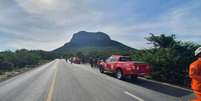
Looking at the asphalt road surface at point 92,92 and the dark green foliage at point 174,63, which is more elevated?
the dark green foliage at point 174,63

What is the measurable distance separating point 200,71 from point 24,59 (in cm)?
8528

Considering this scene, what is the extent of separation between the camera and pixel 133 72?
57.2 ft

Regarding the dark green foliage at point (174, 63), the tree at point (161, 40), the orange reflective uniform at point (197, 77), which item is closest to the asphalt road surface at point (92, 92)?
the orange reflective uniform at point (197, 77)

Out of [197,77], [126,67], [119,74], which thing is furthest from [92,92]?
[197,77]

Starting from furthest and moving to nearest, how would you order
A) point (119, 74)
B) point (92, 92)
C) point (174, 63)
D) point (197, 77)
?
point (119, 74)
point (174, 63)
point (92, 92)
point (197, 77)

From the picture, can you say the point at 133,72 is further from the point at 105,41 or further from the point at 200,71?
the point at 105,41

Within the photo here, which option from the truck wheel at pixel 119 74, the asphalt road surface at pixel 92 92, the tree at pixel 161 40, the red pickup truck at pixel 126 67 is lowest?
the asphalt road surface at pixel 92 92

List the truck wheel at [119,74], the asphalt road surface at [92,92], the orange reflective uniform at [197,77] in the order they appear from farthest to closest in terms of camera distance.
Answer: the truck wheel at [119,74]
the asphalt road surface at [92,92]
the orange reflective uniform at [197,77]

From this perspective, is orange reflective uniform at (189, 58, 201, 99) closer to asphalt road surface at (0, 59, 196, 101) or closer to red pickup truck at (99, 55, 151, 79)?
asphalt road surface at (0, 59, 196, 101)

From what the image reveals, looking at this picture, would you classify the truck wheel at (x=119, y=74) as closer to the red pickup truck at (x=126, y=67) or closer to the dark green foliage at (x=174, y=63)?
the red pickup truck at (x=126, y=67)

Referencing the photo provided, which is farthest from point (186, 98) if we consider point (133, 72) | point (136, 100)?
point (133, 72)

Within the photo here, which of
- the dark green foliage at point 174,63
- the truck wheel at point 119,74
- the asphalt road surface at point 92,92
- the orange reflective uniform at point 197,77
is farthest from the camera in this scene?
the truck wheel at point 119,74

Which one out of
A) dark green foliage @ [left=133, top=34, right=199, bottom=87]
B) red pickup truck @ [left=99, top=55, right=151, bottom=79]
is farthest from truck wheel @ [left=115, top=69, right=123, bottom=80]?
dark green foliage @ [left=133, top=34, right=199, bottom=87]

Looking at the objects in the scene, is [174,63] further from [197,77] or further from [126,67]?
[197,77]
